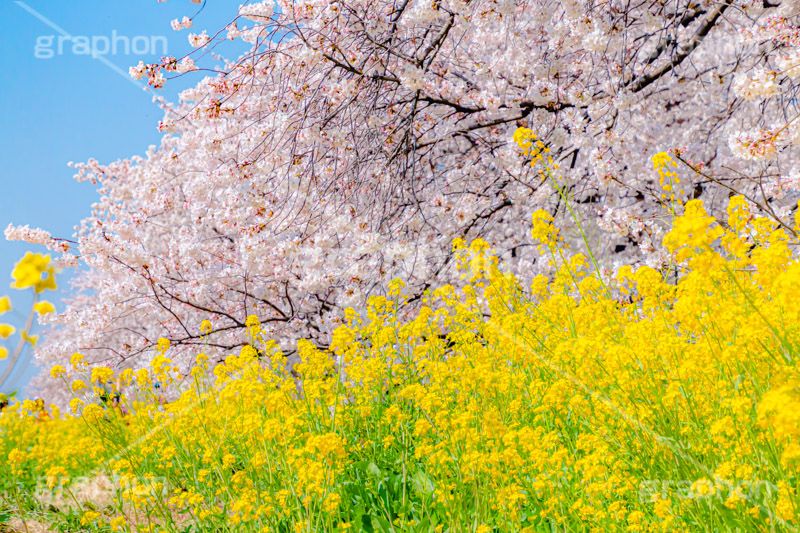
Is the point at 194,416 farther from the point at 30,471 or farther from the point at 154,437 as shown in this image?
the point at 30,471

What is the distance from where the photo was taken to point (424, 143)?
6.13 meters

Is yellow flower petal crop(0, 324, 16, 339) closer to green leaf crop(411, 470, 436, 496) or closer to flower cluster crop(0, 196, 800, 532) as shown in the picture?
flower cluster crop(0, 196, 800, 532)

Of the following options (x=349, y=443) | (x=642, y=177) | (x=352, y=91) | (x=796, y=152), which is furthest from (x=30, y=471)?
(x=796, y=152)

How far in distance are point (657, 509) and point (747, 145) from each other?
7.99 ft

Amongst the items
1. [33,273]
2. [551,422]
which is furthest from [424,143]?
[33,273]

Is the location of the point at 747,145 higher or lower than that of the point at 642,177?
lower

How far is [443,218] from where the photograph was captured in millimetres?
6871

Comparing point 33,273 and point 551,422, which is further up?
point 33,273

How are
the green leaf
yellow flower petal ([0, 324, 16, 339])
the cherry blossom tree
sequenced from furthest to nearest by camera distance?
the cherry blossom tree → the green leaf → yellow flower petal ([0, 324, 16, 339])

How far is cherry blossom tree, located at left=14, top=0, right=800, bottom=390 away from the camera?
17.7ft

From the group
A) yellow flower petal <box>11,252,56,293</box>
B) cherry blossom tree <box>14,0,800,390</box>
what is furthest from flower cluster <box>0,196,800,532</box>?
cherry blossom tree <box>14,0,800,390</box>

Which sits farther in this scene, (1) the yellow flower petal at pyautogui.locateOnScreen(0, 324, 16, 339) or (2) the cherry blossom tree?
(2) the cherry blossom tree

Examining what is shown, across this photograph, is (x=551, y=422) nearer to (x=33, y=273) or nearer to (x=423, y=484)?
(x=423, y=484)

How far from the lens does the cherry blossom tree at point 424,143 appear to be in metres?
5.40
